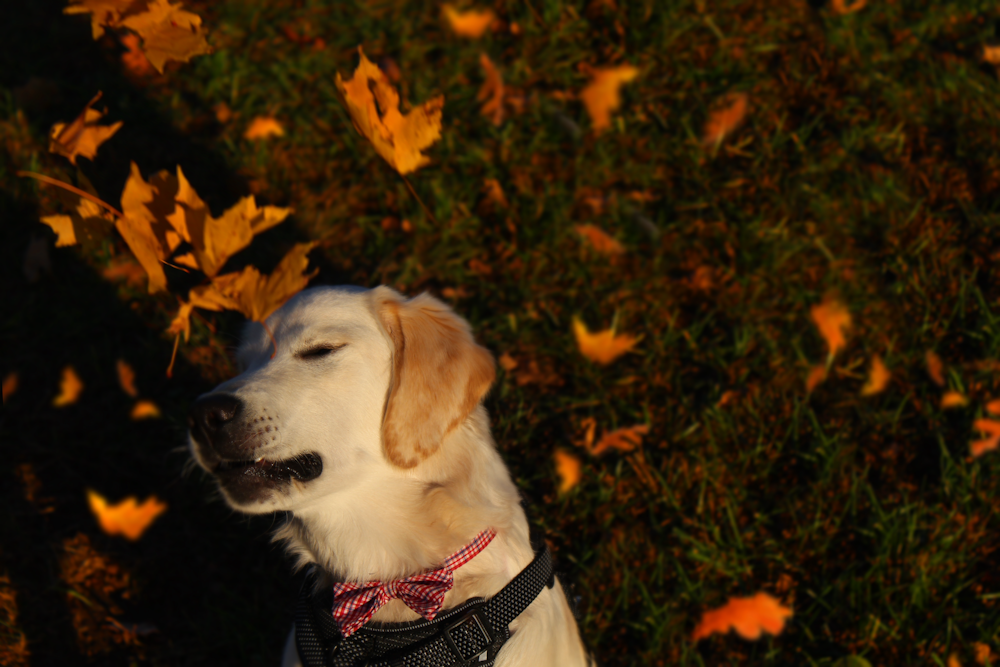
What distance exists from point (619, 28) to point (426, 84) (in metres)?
1.22

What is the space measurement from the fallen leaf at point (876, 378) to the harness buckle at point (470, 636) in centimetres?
232

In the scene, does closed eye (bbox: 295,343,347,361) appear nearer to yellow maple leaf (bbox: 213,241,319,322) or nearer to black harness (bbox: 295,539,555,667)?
yellow maple leaf (bbox: 213,241,319,322)

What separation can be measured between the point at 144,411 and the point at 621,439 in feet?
8.04

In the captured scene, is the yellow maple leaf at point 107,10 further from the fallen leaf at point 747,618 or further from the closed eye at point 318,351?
the fallen leaf at point 747,618

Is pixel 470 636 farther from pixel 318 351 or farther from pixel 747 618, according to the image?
pixel 747 618

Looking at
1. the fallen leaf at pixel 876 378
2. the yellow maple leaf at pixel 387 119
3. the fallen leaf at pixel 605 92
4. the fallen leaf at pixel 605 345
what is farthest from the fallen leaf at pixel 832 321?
the yellow maple leaf at pixel 387 119

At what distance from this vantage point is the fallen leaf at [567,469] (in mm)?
3158

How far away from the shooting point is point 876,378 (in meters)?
3.27

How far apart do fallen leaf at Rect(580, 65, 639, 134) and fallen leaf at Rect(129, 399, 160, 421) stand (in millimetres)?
2906

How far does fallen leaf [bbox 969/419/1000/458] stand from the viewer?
296cm

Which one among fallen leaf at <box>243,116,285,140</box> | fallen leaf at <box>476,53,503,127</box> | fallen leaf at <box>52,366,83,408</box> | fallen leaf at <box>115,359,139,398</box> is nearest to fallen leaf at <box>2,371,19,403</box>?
fallen leaf at <box>52,366,83,408</box>

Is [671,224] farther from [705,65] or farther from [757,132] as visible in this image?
[705,65]

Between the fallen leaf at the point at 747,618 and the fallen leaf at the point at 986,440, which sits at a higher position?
the fallen leaf at the point at 986,440

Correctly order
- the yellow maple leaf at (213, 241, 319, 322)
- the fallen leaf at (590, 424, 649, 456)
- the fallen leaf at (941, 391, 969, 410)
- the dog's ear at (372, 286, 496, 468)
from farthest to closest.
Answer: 1. the fallen leaf at (590, 424, 649, 456)
2. the fallen leaf at (941, 391, 969, 410)
3. the yellow maple leaf at (213, 241, 319, 322)
4. the dog's ear at (372, 286, 496, 468)
